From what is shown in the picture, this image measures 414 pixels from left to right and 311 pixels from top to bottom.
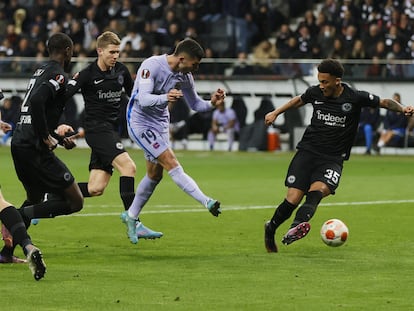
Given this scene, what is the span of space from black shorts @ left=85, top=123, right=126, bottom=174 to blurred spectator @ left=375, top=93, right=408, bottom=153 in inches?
657

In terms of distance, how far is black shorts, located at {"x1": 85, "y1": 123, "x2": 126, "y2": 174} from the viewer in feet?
46.6

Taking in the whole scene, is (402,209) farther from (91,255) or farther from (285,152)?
(285,152)

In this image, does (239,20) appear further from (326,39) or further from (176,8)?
(326,39)

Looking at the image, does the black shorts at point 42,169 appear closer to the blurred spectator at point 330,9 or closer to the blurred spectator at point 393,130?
the blurred spectator at point 393,130

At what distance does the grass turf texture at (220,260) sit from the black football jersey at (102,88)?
1415 mm

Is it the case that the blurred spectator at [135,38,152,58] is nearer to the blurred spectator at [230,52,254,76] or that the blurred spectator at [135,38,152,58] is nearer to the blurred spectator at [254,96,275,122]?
the blurred spectator at [230,52,254,76]

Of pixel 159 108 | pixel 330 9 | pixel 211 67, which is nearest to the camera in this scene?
pixel 159 108

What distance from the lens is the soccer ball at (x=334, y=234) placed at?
12594 mm

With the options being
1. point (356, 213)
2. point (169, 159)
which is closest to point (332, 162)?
point (169, 159)

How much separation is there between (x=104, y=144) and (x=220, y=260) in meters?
2.82

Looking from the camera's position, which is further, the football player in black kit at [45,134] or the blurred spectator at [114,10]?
the blurred spectator at [114,10]

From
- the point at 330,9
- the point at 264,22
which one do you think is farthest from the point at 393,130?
the point at 264,22

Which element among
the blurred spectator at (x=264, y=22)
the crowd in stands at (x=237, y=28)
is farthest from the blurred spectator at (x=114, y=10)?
the blurred spectator at (x=264, y=22)

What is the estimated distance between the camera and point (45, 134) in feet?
36.8
